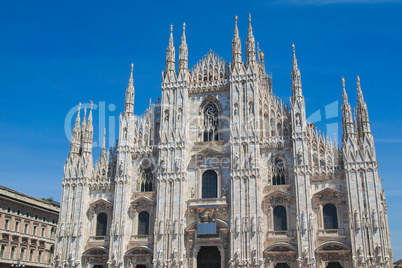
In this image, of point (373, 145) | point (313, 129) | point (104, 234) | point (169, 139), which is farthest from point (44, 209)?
point (373, 145)

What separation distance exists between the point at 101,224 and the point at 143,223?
3.97 m

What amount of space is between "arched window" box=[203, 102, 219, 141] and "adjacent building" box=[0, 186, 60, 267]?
2249cm

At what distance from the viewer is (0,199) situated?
4669 cm

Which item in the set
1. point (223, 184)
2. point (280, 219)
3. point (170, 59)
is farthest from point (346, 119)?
point (170, 59)

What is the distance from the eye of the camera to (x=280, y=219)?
3697 centimetres

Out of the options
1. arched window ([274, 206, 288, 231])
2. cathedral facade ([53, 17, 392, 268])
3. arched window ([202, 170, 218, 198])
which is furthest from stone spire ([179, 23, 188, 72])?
arched window ([274, 206, 288, 231])

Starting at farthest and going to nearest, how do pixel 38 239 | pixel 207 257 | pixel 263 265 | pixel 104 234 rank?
pixel 38 239
pixel 104 234
pixel 207 257
pixel 263 265

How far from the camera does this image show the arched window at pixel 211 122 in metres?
41.5

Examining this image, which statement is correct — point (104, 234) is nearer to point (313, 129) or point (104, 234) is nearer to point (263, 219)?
point (263, 219)

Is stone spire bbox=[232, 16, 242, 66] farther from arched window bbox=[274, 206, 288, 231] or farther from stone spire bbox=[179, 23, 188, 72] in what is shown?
arched window bbox=[274, 206, 288, 231]

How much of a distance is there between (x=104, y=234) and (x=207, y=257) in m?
9.69

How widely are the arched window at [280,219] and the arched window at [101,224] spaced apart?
15.2 metres

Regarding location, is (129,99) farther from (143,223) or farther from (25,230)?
(25,230)

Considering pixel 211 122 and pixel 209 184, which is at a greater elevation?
pixel 211 122
